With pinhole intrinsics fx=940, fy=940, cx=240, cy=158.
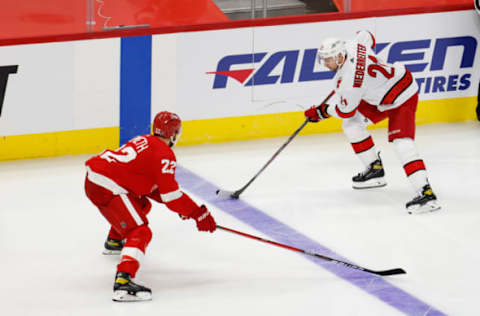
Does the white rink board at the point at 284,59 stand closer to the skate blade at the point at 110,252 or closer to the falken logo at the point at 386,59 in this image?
the falken logo at the point at 386,59

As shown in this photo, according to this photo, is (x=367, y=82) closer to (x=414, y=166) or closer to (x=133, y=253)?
(x=414, y=166)

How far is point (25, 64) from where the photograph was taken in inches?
253

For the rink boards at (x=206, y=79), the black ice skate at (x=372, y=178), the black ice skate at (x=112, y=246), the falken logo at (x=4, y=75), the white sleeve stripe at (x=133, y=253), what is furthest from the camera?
the rink boards at (x=206, y=79)

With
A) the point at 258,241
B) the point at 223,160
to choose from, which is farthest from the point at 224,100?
the point at 258,241

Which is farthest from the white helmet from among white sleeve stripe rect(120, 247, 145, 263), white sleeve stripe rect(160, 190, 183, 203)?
white sleeve stripe rect(120, 247, 145, 263)

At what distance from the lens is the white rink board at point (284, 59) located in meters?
6.91

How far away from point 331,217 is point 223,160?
4.56 ft

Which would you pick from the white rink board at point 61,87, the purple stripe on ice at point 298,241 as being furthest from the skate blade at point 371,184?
the white rink board at point 61,87

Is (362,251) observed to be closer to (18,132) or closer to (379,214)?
(379,214)

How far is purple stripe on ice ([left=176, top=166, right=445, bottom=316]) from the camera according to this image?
4324mm

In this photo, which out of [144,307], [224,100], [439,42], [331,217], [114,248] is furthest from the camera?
[439,42]

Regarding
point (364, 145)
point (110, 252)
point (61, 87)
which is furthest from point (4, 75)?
point (364, 145)

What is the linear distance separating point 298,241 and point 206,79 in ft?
7.11

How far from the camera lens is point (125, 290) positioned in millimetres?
4258
